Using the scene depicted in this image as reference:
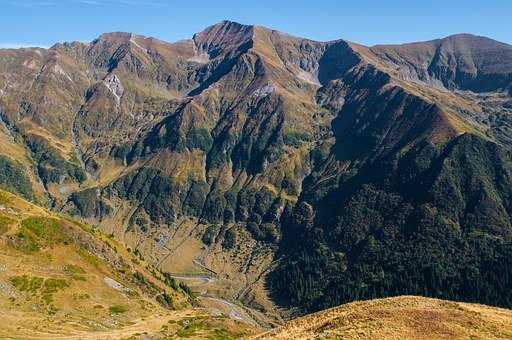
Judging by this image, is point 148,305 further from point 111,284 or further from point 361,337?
point 361,337

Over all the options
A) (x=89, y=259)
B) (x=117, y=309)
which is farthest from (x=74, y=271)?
(x=117, y=309)

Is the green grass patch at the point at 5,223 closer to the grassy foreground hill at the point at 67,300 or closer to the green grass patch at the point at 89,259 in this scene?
the grassy foreground hill at the point at 67,300

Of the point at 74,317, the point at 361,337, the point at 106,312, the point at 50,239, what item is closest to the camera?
the point at 361,337

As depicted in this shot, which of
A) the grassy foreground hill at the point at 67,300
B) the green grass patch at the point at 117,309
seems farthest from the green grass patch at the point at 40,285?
the green grass patch at the point at 117,309

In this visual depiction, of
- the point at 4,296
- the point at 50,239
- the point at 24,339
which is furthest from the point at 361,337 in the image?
the point at 50,239

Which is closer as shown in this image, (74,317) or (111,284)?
(74,317)

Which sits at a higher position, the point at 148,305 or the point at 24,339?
the point at 24,339

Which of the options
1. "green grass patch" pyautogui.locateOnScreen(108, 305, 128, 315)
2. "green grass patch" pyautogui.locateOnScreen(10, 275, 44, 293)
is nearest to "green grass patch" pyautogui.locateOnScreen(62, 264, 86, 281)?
"green grass patch" pyautogui.locateOnScreen(10, 275, 44, 293)
